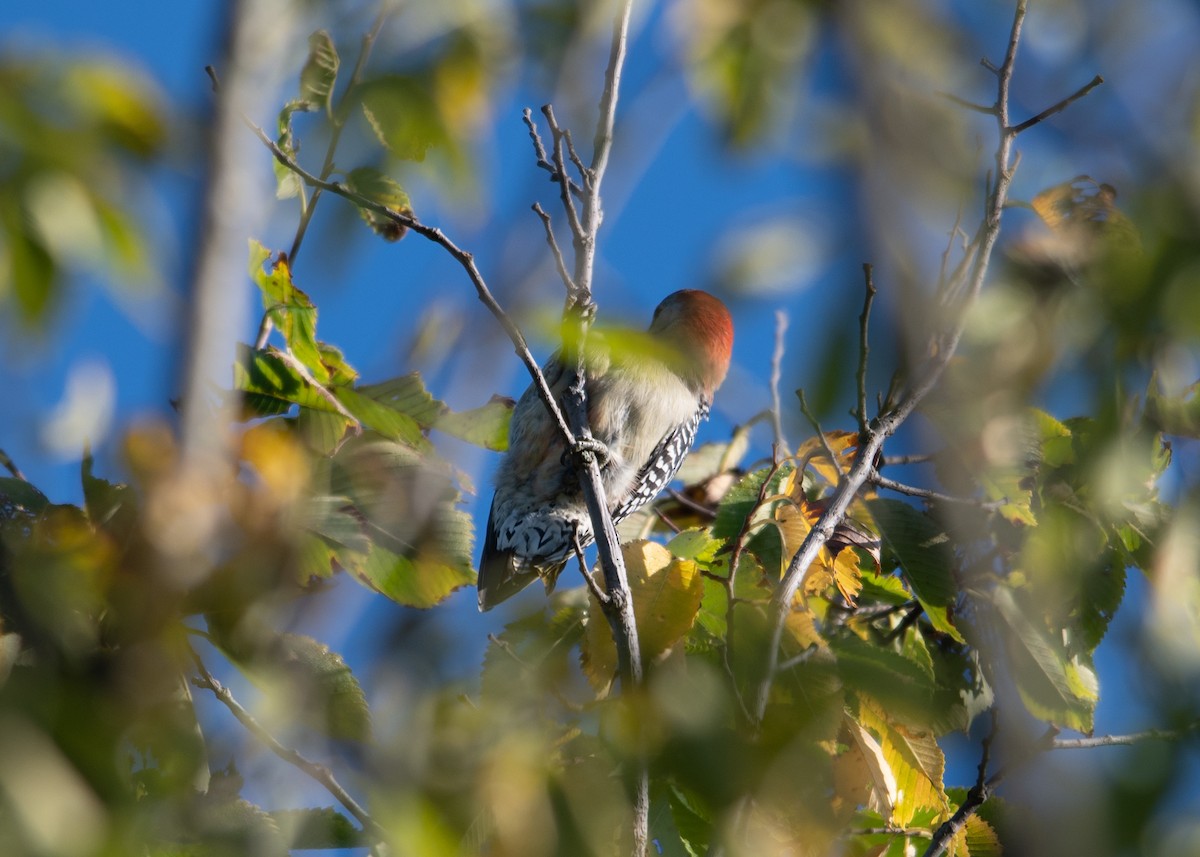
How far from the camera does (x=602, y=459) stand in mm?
5133

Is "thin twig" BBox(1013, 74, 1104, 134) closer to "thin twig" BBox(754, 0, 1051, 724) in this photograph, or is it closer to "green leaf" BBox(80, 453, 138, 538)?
"thin twig" BBox(754, 0, 1051, 724)

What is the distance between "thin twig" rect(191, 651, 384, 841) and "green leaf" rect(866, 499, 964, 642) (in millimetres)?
1632

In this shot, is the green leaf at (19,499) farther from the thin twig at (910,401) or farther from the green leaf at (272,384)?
the thin twig at (910,401)

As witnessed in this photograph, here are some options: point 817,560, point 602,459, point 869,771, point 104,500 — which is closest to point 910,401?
point 817,560

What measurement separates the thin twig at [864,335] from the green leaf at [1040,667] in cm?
72

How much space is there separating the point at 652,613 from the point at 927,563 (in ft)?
2.79

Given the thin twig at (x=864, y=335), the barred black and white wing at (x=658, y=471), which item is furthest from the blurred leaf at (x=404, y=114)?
the barred black and white wing at (x=658, y=471)

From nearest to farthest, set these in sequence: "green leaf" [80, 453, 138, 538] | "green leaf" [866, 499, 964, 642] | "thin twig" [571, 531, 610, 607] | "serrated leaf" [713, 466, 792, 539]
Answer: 1. "green leaf" [80, 453, 138, 538]
2. "thin twig" [571, 531, 610, 607]
3. "green leaf" [866, 499, 964, 642]
4. "serrated leaf" [713, 466, 792, 539]

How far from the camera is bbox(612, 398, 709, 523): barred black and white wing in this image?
16.9 ft

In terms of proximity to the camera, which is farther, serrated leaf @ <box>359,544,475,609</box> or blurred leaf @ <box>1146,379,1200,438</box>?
serrated leaf @ <box>359,544,475,609</box>

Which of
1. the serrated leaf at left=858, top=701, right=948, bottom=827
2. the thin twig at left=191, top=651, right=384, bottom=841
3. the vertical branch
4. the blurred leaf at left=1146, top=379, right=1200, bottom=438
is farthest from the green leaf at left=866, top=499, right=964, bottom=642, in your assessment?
the vertical branch

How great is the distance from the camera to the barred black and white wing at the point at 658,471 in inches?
203

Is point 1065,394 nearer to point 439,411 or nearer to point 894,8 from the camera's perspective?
point 894,8

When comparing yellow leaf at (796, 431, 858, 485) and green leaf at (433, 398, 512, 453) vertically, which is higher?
green leaf at (433, 398, 512, 453)
